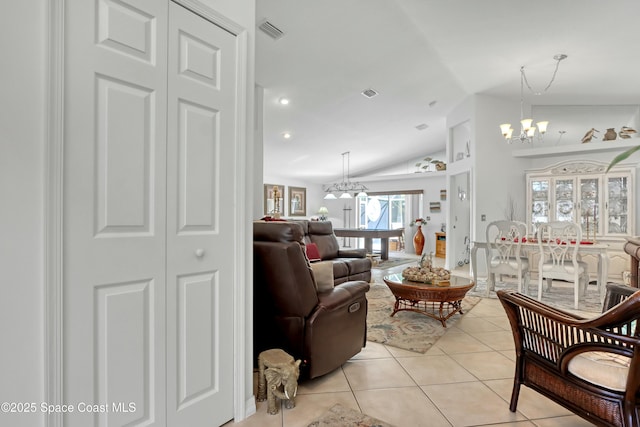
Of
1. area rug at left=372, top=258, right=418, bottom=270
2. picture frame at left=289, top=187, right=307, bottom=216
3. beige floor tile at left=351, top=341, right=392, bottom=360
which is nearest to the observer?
beige floor tile at left=351, top=341, right=392, bottom=360

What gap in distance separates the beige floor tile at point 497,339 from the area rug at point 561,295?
4.61 ft

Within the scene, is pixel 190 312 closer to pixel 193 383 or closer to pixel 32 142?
pixel 193 383

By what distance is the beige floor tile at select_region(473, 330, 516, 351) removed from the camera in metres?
2.87

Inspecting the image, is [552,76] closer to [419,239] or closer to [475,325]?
[475,325]

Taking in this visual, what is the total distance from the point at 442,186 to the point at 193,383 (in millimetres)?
8773

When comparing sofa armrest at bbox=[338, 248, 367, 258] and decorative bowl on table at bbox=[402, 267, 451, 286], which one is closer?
decorative bowl on table at bbox=[402, 267, 451, 286]

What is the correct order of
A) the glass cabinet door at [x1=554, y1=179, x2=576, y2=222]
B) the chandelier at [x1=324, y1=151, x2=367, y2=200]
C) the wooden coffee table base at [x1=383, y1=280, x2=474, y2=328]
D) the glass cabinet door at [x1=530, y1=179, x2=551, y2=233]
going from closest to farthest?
the wooden coffee table base at [x1=383, y1=280, x2=474, y2=328] → the glass cabinet door at [x1=554, y1=179, x2=576, y2=222] → the glass cabinet door at [x1=530, y1=179, x2=551, y2=233] → the chandelier at [x1=324, y1=151, x2=367, y2=200]

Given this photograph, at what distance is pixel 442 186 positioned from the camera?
930cm

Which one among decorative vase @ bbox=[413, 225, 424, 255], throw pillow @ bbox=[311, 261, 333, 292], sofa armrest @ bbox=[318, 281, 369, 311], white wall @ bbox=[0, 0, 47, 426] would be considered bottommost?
decorative vase @ bbox=[413, 225, 424, 255]

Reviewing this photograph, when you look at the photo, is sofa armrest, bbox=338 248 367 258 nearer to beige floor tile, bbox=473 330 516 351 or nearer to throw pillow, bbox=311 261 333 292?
beige floor tile, bbox=473 330 516 351

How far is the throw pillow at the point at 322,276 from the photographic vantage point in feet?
7.70

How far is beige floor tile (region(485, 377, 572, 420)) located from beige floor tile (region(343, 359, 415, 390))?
1.78 feet

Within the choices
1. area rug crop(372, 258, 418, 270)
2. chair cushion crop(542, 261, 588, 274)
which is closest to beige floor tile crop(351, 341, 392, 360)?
chair cushion crop(542, 261, 588, 274)

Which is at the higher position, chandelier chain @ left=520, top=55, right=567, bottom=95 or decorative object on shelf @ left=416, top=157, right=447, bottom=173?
chandelier chain @ left=520, top=55, right=567, bottom=95
